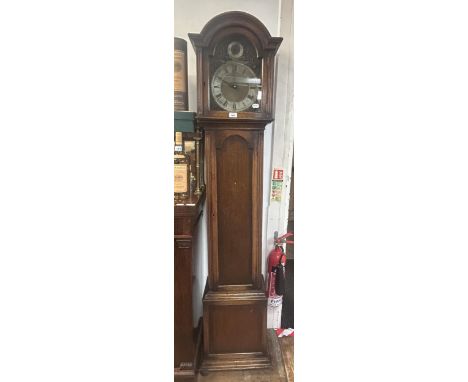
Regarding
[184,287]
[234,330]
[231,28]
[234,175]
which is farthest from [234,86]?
[234,330]

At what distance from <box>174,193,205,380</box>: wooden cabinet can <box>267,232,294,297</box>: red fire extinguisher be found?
569 millimetres

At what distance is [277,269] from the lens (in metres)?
1.57

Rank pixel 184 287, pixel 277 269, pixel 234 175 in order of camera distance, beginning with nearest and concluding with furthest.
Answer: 1. pixel 184 287
2. pixel 234 175
3. pixel 277 269

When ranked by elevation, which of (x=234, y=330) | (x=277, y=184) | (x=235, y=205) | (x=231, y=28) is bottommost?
(x=234, y=330)

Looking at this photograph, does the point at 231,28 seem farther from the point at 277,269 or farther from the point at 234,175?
the point at 277,269

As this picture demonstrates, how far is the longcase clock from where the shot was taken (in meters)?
1.25

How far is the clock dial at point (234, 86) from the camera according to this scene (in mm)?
1296

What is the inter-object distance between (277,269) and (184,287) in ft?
1.98

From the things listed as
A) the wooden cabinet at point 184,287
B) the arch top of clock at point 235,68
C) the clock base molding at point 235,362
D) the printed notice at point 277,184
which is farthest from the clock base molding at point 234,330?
the arch top of clock at point 235,68
